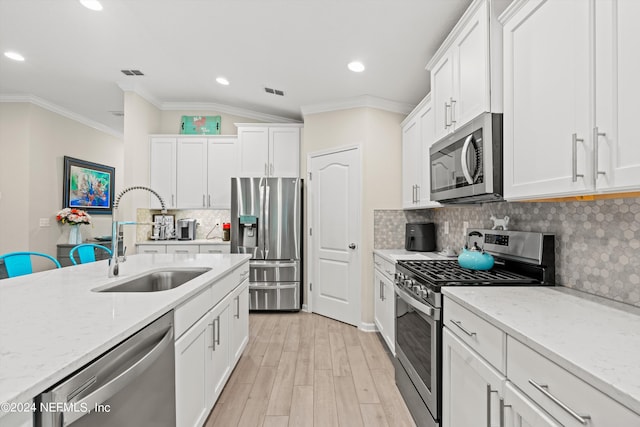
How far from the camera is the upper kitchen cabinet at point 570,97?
99 centimetres

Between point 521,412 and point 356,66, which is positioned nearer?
point 521,412

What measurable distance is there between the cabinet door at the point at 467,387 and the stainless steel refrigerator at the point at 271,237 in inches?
109

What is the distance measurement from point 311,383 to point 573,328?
6.22ft

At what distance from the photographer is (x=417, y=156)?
124 inches

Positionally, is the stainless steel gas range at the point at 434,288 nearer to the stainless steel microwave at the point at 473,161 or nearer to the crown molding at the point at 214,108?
the stainless steel microwave at the point at 473,161

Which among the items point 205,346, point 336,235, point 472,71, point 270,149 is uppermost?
point 270,149

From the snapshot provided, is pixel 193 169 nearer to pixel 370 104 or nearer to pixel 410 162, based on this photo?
pixel 370 104

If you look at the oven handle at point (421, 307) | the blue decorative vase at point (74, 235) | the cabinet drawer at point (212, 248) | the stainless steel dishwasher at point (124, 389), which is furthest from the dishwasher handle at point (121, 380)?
the blue decorative vase at point (74, 235)

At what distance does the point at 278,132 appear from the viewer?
450cm

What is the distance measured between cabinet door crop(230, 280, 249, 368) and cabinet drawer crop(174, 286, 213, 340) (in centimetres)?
60

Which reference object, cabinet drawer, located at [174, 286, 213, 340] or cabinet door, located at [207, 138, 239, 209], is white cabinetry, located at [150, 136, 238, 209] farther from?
cabinet drawer, located at [174, 286, 213, 340]

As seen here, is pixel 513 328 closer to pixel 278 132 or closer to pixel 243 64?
pixel 243 64

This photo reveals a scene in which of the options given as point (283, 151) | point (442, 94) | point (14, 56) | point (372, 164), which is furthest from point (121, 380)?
point (14, 56)

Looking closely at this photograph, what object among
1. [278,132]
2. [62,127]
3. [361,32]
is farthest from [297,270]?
[62,127]
